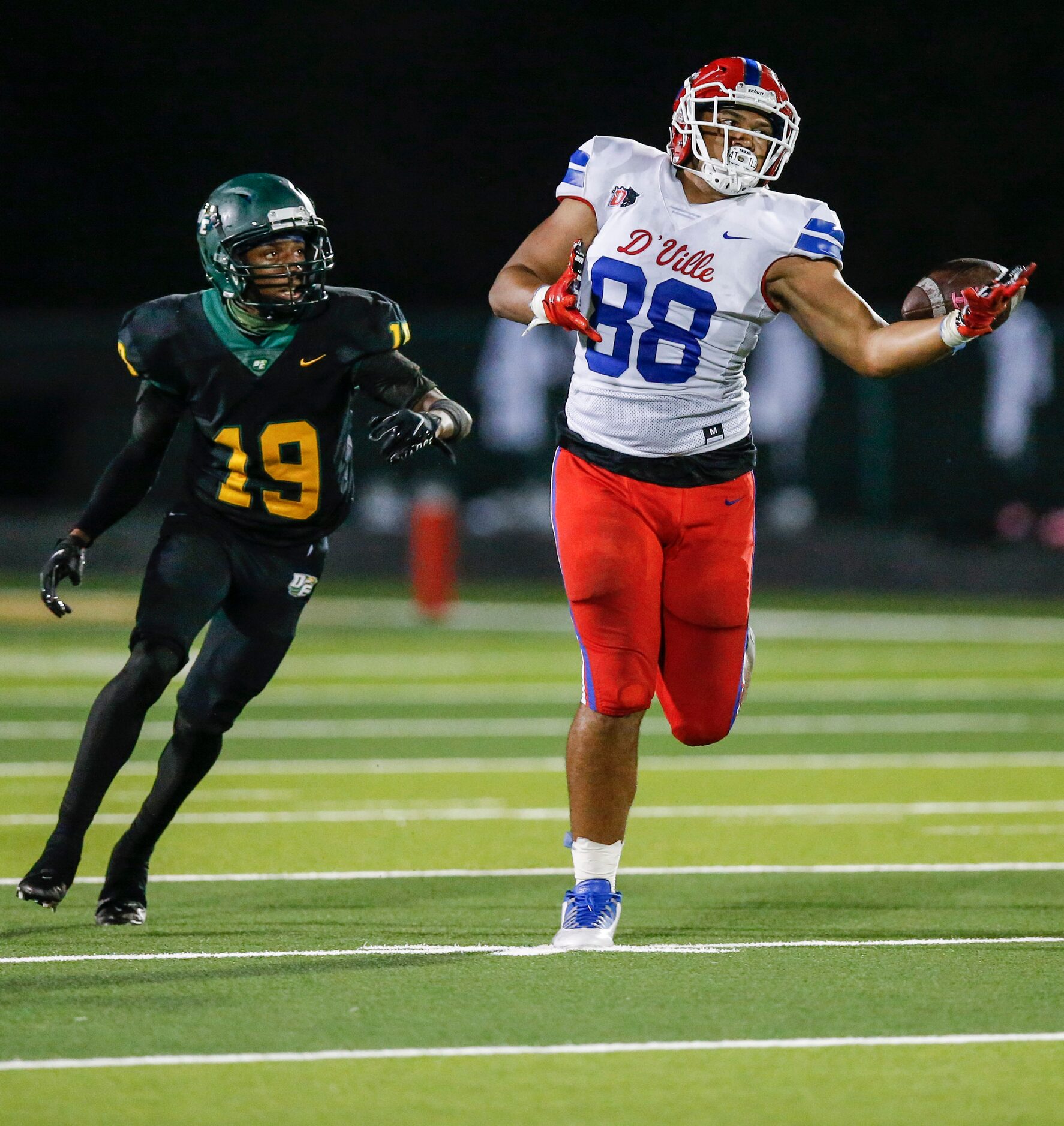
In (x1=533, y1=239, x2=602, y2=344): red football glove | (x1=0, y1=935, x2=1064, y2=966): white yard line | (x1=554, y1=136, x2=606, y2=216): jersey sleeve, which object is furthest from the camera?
(x1=554, y1=136, x2=606, y2=216): jersey sleeve

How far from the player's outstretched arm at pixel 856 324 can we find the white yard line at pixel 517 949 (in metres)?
1.26

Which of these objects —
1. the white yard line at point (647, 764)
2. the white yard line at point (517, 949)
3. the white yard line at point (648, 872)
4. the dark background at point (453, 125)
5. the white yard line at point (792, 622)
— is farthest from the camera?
the dark background at point (453, 125)

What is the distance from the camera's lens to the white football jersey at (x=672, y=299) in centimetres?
481

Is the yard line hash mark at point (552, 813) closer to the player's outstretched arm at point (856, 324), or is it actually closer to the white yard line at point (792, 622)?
the player's outstretched arm at point (856, 324)

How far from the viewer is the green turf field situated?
3.42m

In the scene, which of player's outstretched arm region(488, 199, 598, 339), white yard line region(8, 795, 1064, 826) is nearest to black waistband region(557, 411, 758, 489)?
player's outstretched arm region(488, 199, 598, 339)

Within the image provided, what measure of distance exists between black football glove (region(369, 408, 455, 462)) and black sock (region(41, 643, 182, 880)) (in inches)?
27.4

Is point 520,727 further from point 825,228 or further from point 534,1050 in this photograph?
point 534,1050

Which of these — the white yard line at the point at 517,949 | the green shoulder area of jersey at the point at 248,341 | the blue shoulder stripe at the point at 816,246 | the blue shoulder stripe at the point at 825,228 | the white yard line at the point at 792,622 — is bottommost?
the white yard line at the point at 792,622

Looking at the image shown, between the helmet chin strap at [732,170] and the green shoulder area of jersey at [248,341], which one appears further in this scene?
the green shoulder area of jersey at [248,341]

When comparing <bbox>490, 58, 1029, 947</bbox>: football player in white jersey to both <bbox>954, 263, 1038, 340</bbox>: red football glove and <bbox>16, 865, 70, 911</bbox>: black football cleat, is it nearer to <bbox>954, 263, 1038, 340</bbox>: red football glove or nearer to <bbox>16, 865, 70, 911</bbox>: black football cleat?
<bbox>954, 263, 1038, 340</bbox>: red football glove

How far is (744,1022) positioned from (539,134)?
64.5 ft

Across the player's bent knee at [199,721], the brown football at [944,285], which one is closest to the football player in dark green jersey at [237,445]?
the player's bent knee at [199,721]

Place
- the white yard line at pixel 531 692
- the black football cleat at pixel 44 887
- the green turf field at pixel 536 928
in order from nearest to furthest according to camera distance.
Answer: the green turf field at pixel 536 928 < the black football cleat at pixel 44 887 < the white yard line at pixel 531 692
